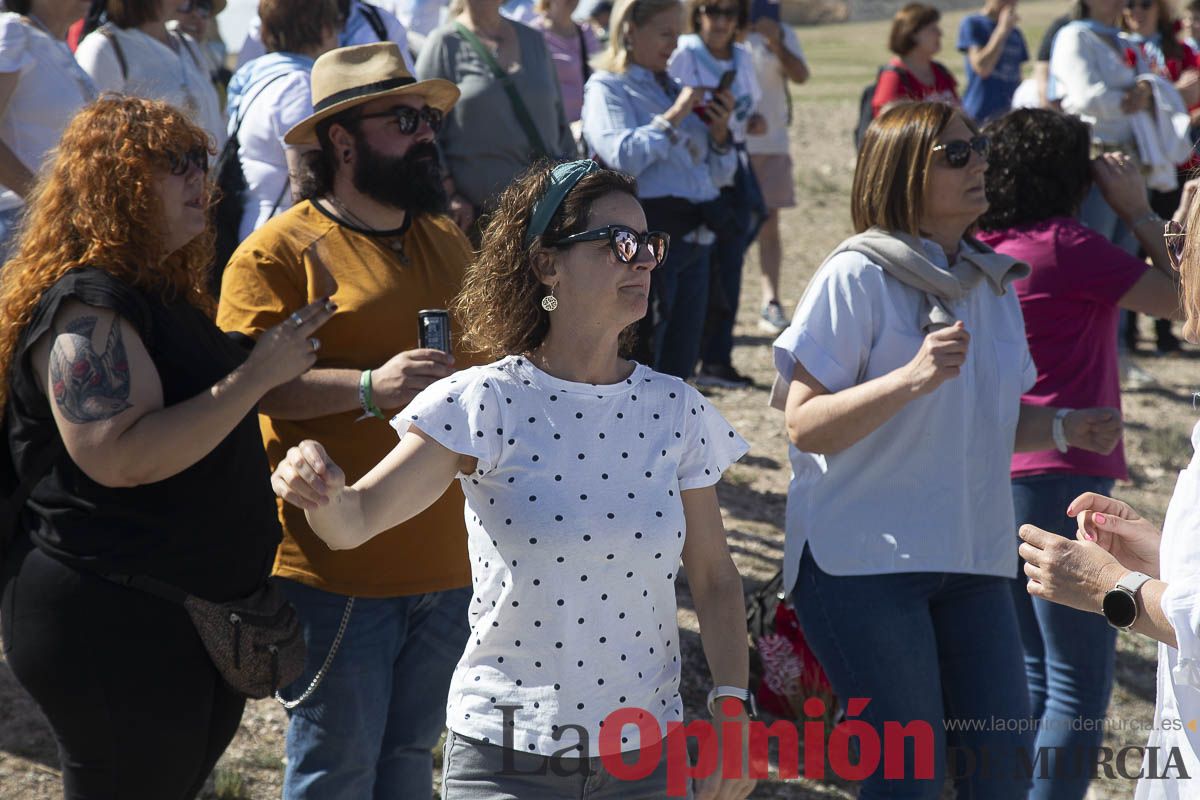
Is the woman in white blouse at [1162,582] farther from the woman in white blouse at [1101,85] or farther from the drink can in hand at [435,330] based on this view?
the woman in white blouse at [1101,85]

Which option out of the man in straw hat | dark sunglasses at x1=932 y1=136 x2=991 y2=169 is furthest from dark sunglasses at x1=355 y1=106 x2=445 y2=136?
dark sunglasses at x1=932 y1=136 x2=991 y2=169

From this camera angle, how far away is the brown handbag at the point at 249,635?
2945mm

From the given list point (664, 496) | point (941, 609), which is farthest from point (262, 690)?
point (941, 609)

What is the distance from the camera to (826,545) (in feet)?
11.6

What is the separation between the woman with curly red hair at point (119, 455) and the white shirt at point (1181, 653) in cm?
176

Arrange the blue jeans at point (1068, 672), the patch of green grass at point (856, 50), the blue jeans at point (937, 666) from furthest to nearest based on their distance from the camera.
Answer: the patch of green grass at point (856, 50) → the blue jeans at point (1068, 672) → the blue jeans at point (937, 666)

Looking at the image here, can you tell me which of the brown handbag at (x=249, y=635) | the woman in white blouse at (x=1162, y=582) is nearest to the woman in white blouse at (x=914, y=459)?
the woman in white blouse at (x=1162, y=582)

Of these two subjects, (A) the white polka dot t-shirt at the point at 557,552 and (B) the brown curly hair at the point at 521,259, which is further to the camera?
(B) the brown curly hair at the point at 521,259

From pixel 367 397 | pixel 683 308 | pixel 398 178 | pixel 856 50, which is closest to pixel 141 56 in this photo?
pixel 398 178

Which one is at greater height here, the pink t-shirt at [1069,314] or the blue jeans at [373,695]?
the pink t-shirt at [1069,314]

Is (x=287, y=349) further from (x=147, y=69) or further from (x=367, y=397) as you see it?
(x=147, y=69)

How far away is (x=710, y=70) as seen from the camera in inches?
281

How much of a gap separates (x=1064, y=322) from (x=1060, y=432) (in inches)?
21.7

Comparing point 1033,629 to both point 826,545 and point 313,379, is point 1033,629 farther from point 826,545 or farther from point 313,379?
point 313,379
